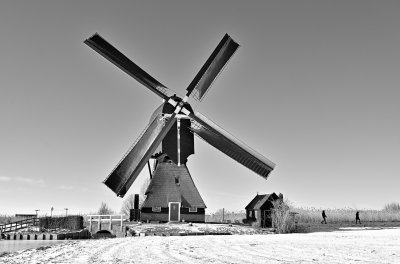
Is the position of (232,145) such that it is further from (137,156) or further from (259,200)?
(259,200)

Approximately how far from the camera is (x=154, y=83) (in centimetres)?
3114

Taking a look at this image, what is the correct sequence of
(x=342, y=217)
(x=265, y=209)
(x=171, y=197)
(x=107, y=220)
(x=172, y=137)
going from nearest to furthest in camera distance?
(x=172, y=137)
(x=107, y=220)
(x=171, y=197)
(x=265, y=209)
(x=342, y=217)

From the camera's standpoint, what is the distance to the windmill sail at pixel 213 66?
31125mm

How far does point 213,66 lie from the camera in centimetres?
3212

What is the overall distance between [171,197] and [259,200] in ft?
27.7

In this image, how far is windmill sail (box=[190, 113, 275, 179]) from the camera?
101 ft

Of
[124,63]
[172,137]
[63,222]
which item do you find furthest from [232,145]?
[63,222]

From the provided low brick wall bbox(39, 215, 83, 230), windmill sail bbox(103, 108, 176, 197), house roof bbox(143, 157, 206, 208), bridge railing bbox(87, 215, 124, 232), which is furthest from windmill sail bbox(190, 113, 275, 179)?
low brick wall bbox(39, 215, 83, 230)

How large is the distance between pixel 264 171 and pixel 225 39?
10.3m

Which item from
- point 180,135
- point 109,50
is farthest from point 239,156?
point 109,50

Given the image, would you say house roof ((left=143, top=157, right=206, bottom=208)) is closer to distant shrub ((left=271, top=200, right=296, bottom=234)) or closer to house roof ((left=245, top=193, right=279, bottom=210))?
house roof ((left=245, top=193, right=279, bottom=210))

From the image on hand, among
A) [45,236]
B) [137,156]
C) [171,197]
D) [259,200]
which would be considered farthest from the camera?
[259,200]

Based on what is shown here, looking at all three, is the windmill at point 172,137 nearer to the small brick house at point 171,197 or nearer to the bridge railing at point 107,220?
the small brick house at point 171,197

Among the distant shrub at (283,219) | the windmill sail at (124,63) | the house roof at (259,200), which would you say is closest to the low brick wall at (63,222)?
the windmill sail at (124,63)
